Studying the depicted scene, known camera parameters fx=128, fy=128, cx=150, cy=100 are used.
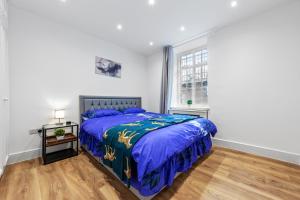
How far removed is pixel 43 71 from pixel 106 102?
1.44 m

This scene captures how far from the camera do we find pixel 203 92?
136 inches

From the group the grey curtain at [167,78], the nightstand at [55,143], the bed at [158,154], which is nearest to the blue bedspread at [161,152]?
the bed at [158,154]

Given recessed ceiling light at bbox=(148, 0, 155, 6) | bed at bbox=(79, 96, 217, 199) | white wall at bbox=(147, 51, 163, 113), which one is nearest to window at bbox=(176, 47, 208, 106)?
white wall at bbox=(147, 51, 163, 113)

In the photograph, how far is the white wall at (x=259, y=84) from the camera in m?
2.19

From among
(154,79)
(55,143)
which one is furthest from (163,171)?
(154,79)

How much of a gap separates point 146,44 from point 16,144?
3.61 metres

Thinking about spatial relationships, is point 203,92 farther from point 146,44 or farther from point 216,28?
point 146,44

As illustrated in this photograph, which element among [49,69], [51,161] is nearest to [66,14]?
[49,69]

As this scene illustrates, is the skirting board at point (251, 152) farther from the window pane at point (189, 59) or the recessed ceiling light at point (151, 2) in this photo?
the recessed ceiling light at point (151, 2)

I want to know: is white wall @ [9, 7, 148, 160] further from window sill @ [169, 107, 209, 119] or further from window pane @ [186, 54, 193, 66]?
window pane @ [186, 54, 193, 66]

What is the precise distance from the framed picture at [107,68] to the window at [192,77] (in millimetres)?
1857

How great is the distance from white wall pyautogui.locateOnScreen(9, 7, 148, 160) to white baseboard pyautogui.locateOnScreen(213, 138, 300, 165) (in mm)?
3203

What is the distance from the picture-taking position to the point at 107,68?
11.5 ft

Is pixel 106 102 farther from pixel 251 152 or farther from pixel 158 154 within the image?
pixel 251 152
